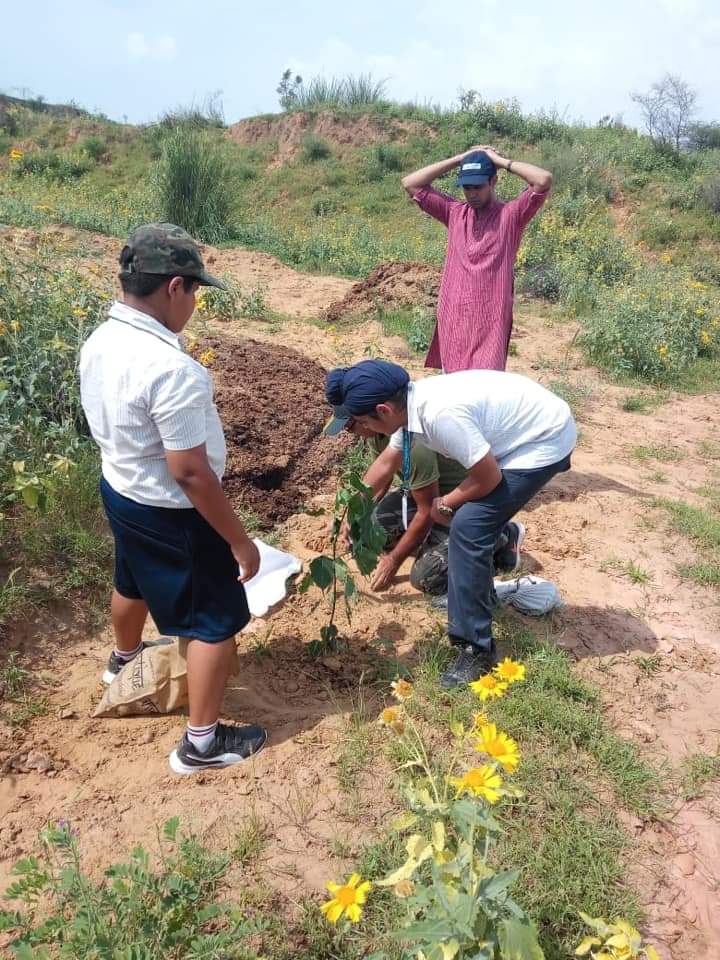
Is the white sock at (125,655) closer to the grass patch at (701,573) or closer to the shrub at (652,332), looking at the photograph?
the grass patch at (701,573)

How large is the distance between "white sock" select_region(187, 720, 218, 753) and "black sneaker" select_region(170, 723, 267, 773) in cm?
1

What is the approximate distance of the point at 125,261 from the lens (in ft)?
5.82

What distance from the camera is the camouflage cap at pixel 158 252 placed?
174 cm

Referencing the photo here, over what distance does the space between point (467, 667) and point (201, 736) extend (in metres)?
0.98

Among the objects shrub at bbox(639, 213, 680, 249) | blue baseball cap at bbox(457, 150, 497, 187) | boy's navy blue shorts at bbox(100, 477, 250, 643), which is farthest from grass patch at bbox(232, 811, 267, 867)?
shrub at bbox(639, 213, 680, 249)

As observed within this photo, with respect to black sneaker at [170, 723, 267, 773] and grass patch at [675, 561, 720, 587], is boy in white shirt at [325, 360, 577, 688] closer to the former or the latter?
black sneaker at [170, 723, 267, 773]

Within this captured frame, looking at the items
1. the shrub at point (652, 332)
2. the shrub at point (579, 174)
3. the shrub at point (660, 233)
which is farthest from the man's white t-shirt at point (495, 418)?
the shrub at point (579, 174)

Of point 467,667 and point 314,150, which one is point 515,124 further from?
point 467,667

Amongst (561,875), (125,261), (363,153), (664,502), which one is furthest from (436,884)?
(363,153)

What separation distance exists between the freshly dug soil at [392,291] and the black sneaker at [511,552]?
4.65 metres

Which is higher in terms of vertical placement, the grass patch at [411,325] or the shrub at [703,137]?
the shrub at [703,137]

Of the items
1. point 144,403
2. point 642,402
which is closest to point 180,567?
point 144,403

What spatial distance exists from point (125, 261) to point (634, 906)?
2.16m

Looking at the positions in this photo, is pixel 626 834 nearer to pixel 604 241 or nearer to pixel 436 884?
pixel 436 884
